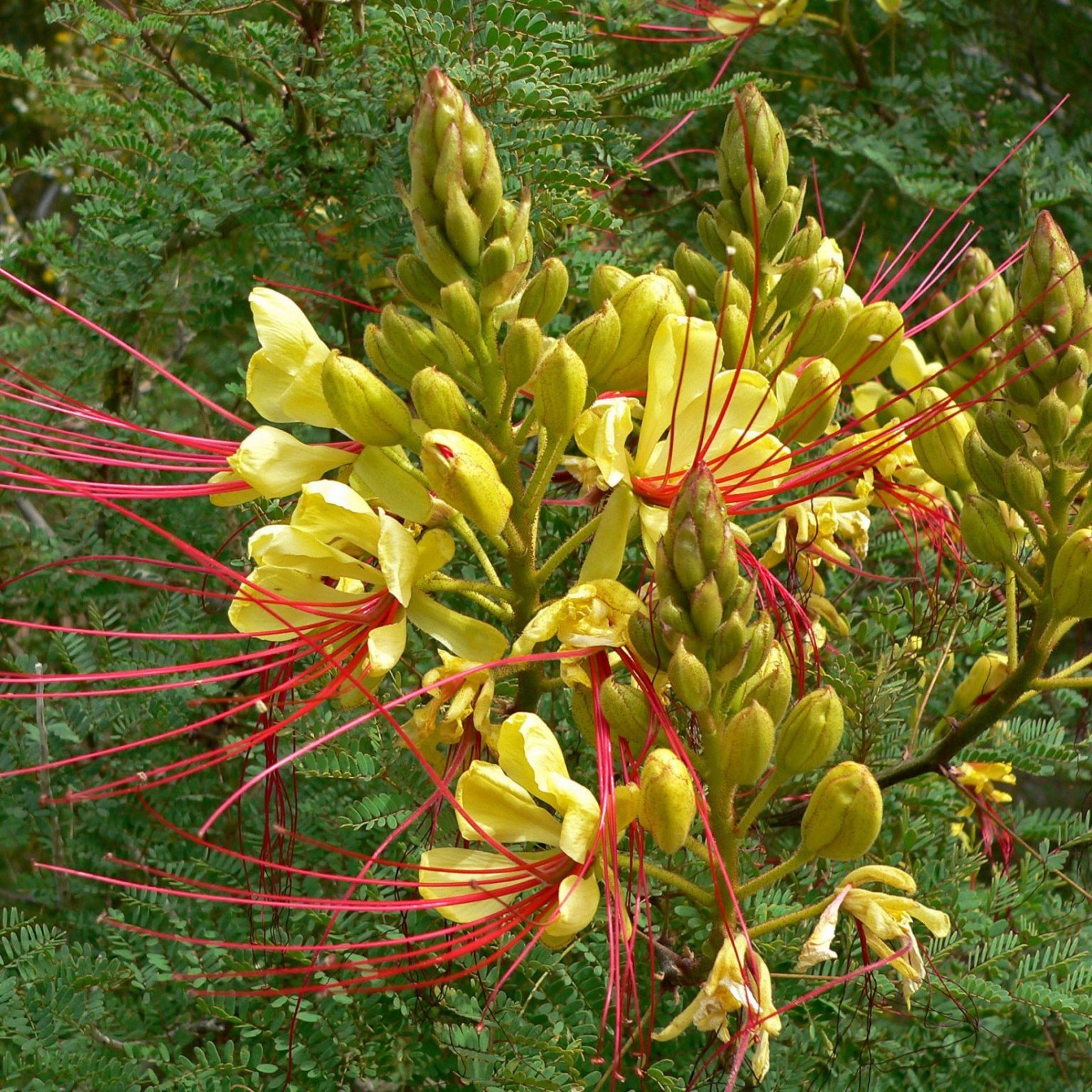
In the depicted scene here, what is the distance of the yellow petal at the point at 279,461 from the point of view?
1539 millimetres

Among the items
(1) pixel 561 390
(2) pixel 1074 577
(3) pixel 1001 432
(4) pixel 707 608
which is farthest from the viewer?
(3) pixel 1001 432

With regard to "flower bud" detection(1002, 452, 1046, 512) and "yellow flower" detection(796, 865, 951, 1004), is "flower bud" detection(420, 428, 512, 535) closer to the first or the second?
"yellow flower" detection(796, 865, 951, 1004)

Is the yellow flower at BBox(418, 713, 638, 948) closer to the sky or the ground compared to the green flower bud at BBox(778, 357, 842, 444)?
closer to the ground

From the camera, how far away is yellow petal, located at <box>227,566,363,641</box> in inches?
59.6

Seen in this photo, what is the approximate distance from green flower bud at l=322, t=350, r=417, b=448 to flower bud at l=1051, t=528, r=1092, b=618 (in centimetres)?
88

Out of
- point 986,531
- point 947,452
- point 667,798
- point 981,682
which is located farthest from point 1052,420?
point 667,798

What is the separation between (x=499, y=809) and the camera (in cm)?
141

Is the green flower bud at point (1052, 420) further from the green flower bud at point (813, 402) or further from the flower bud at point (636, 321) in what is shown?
the flower bud at point (636, 321)

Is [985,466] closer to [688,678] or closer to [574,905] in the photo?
[688,678]

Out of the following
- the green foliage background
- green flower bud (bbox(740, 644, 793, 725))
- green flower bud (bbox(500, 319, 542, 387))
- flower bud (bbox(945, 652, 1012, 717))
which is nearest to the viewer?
green flower bud (bbox(740, 644, 793, 725))

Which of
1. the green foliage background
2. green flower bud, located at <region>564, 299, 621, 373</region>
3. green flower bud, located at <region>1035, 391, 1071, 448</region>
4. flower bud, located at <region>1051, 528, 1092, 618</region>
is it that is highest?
green flower bud, located at <region>1035, 391, 1071, 448</region>

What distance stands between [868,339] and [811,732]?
2.66ft

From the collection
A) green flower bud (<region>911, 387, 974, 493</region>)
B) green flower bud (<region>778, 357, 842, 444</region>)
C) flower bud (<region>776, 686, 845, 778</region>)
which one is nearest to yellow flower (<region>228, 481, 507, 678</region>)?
flower bud (<region>776, 686, 845, 778</region>)

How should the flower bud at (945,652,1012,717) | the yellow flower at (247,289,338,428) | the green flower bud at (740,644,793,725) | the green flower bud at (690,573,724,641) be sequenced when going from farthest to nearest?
the flower bud at (945,652,1012,717)
the yellow flower at (247,289,338,428)
the green flower bud at (740,644,793,725)
the green flower bud at (690,573,724,641)
